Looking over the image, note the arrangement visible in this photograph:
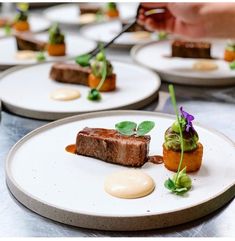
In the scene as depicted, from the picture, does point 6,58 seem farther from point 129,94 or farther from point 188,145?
point 188,145

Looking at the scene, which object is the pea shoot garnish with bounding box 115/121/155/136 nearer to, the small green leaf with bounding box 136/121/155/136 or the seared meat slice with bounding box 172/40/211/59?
the small green leaf with bounding box 136/121/155/136

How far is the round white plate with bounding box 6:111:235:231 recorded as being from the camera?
1.55 meters

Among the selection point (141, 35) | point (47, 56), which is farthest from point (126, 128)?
point (141, 35)

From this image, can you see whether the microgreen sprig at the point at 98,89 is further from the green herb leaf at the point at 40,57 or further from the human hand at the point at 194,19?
the green herb leaf at the point at 40,57

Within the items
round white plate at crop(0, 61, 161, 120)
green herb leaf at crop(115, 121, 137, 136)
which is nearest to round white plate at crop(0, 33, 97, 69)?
round white plate at crop(0, 61, 161, 120)

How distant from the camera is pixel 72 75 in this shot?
2.68m

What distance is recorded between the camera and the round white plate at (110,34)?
135 inches

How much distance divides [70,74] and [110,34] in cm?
100

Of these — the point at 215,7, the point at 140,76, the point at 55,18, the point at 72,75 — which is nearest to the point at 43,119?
the point at 72,75

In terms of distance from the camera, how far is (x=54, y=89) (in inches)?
103

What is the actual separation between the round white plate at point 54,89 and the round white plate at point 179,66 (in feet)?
0.36

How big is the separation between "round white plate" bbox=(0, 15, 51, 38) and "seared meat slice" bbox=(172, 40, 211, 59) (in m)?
1.10

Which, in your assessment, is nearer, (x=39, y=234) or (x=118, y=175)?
(x=39, y=234)

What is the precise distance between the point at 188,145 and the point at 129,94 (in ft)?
2.64
